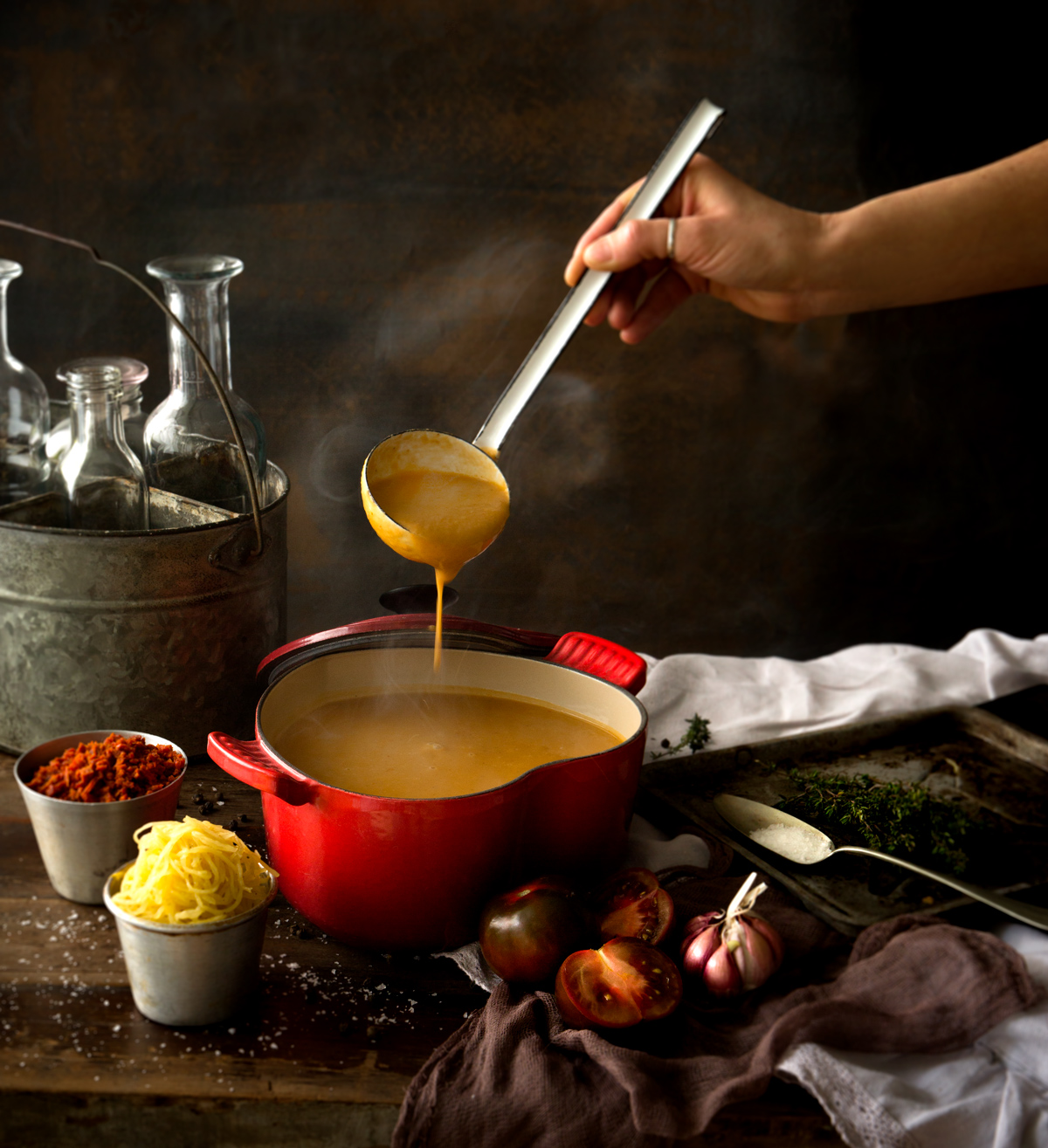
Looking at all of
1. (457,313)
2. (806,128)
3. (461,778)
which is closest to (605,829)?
(461,778)

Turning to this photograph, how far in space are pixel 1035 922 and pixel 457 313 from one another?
1684 millimetres

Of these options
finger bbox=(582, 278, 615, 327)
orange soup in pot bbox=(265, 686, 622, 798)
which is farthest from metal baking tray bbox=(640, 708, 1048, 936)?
finger bbox=(582, 278, 615, 327)

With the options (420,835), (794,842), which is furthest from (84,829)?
(794,842)

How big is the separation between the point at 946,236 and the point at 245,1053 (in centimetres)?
138

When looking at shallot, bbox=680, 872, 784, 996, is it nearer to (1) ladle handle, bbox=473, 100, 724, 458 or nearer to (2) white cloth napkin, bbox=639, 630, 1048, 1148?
(2) white cloth napkin, bbox=639, 630, 1048, 1148

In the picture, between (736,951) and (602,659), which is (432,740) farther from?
(736,951)

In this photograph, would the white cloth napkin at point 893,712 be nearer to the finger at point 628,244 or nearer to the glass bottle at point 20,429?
the finger at point 628,244

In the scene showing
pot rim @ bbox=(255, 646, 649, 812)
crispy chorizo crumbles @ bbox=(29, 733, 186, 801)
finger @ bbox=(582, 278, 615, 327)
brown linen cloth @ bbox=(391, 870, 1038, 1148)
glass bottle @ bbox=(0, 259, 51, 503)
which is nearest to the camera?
brown linen cloth @ bbox=(391, 870, 1038, 1148)

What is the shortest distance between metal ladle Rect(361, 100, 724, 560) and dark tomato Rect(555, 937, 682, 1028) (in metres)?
0.51

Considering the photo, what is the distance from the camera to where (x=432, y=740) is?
3.78ft

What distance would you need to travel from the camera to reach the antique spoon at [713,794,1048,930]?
921 mm

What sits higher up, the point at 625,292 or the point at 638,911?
the point at 625,292

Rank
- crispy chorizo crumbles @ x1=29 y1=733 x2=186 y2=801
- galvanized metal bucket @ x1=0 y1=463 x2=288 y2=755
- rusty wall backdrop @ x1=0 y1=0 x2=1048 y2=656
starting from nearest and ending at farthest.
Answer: crispy chorizo crumbles @ x1=29 y1=733 x2=186 y2=801 < galvanized metal bucket @ x1=0 y1=463 x2=288 y2=755 < rusty wall backdrop @ x1=0 y1=0 x2=1048 y2=656

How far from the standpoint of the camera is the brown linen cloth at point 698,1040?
0.77 metres
